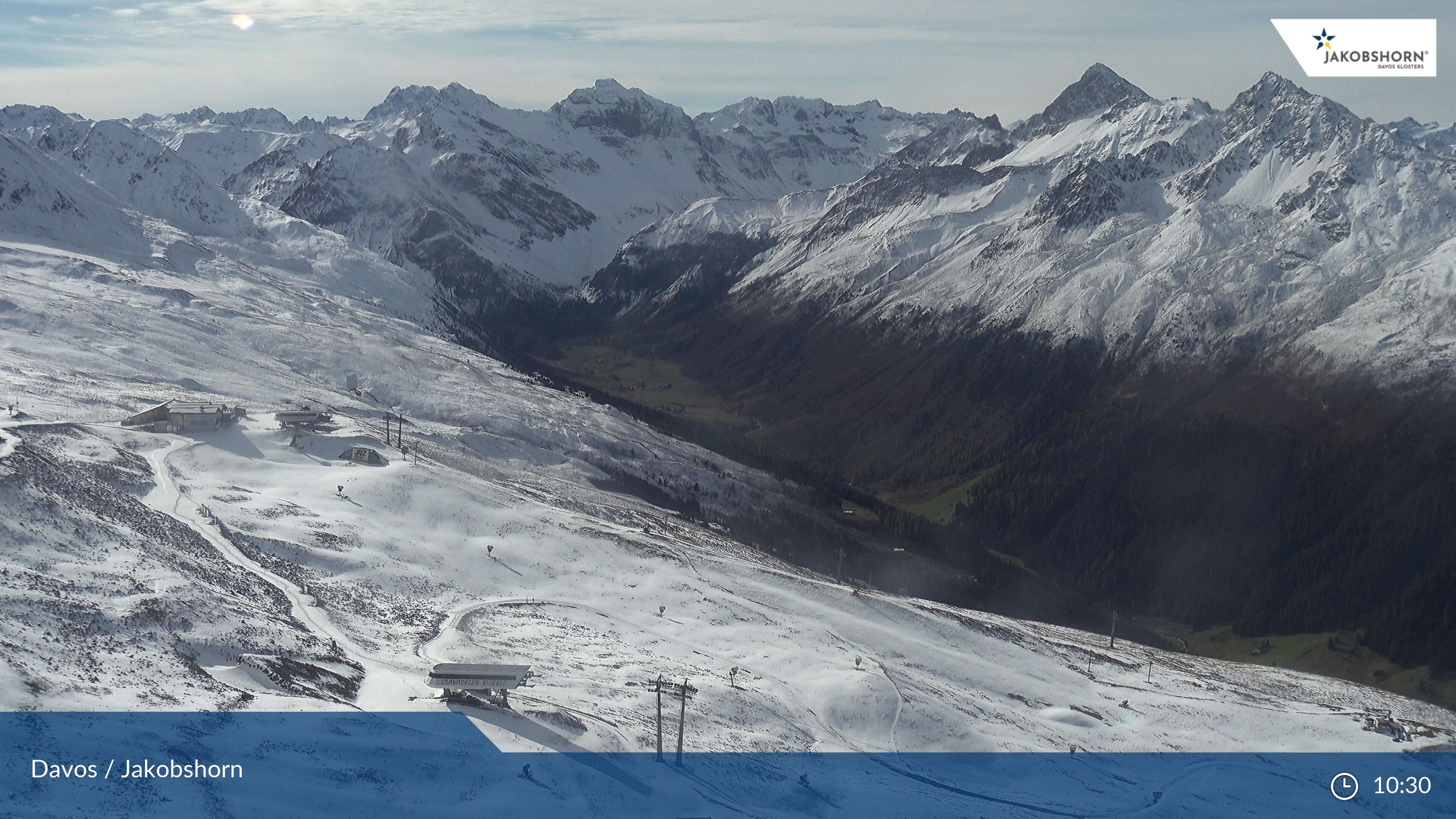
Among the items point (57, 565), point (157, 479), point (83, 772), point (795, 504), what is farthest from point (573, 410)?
point (83, 772)

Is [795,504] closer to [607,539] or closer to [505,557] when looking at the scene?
[607,539]

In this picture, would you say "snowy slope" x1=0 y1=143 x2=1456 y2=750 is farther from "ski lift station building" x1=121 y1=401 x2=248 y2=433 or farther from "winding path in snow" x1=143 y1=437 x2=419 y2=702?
"ski lift station building" x1=121 y1=401 x2=248 y2=433

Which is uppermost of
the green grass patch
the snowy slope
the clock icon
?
the snowy slope
